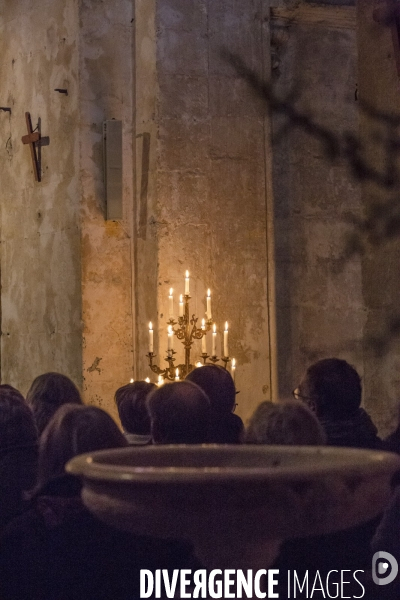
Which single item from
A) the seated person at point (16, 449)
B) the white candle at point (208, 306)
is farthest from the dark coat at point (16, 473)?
the white candle at point (208, 306)

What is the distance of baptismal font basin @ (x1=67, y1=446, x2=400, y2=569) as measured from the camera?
9.36 feet

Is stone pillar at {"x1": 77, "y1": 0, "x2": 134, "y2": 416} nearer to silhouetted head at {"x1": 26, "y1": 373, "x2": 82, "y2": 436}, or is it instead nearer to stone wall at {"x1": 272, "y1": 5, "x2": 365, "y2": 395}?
stone wall at {"x1": 272, "y1": 5, "x2": 365, "y2": 395}

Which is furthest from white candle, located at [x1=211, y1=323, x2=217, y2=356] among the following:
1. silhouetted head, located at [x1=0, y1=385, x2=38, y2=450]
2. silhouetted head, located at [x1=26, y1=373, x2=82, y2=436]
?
silhouetted head, located at [x1=0, y1=385, x2=38, y2=450]

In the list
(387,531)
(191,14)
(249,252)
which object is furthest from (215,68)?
(387,531)

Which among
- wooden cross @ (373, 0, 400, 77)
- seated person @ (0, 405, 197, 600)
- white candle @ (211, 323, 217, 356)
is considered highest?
wooden cross @ (373, 0, 400, 77)

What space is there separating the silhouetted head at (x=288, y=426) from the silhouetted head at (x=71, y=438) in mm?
587

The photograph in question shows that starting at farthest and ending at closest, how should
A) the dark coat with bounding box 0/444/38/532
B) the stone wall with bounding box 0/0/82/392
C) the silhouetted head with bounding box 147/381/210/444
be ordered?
the stone wall with bounding box 0/0/82/392 < the dark coat with bounding box 0/444/38/532 < the silhouetted head with bounding box 147/381/210/444

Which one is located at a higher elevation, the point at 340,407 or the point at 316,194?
the point at 316,194

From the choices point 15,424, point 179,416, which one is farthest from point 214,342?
point 179,416

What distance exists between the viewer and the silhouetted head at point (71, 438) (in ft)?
12.0

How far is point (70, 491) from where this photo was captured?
3.66 metres

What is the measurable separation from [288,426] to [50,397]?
209cm

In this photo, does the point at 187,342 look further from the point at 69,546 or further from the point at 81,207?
the point at 69,546

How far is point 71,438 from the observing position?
3660mm
